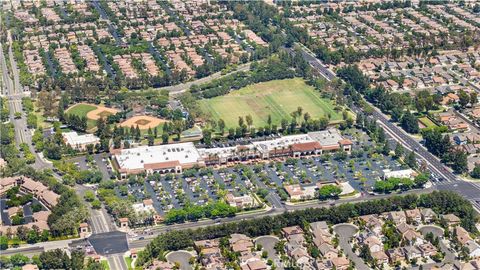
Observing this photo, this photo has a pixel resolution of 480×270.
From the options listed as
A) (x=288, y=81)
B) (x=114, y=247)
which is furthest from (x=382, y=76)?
(x=114, y=247)

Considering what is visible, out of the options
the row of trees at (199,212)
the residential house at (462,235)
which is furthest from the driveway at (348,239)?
the row of trees at (199,212)

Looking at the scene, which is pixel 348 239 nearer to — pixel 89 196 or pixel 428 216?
pixel 428 216

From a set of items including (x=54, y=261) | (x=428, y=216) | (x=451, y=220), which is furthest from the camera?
(x=428, y=216)

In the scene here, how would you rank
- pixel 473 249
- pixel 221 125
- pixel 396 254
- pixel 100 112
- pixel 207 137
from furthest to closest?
pixel 100 112 → pixel 221 125 → pixel 207 137 → pixel 473 249 → pixel 396 254

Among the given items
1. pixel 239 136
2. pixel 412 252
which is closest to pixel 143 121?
pixel 239 136

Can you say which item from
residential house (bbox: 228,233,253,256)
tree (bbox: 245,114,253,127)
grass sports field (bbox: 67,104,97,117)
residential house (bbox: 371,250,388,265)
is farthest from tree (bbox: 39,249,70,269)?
grass sports field (bbox: 67,104,97,117)

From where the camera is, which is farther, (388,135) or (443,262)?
(388,135)

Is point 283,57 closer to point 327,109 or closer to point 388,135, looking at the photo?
point 327,109
